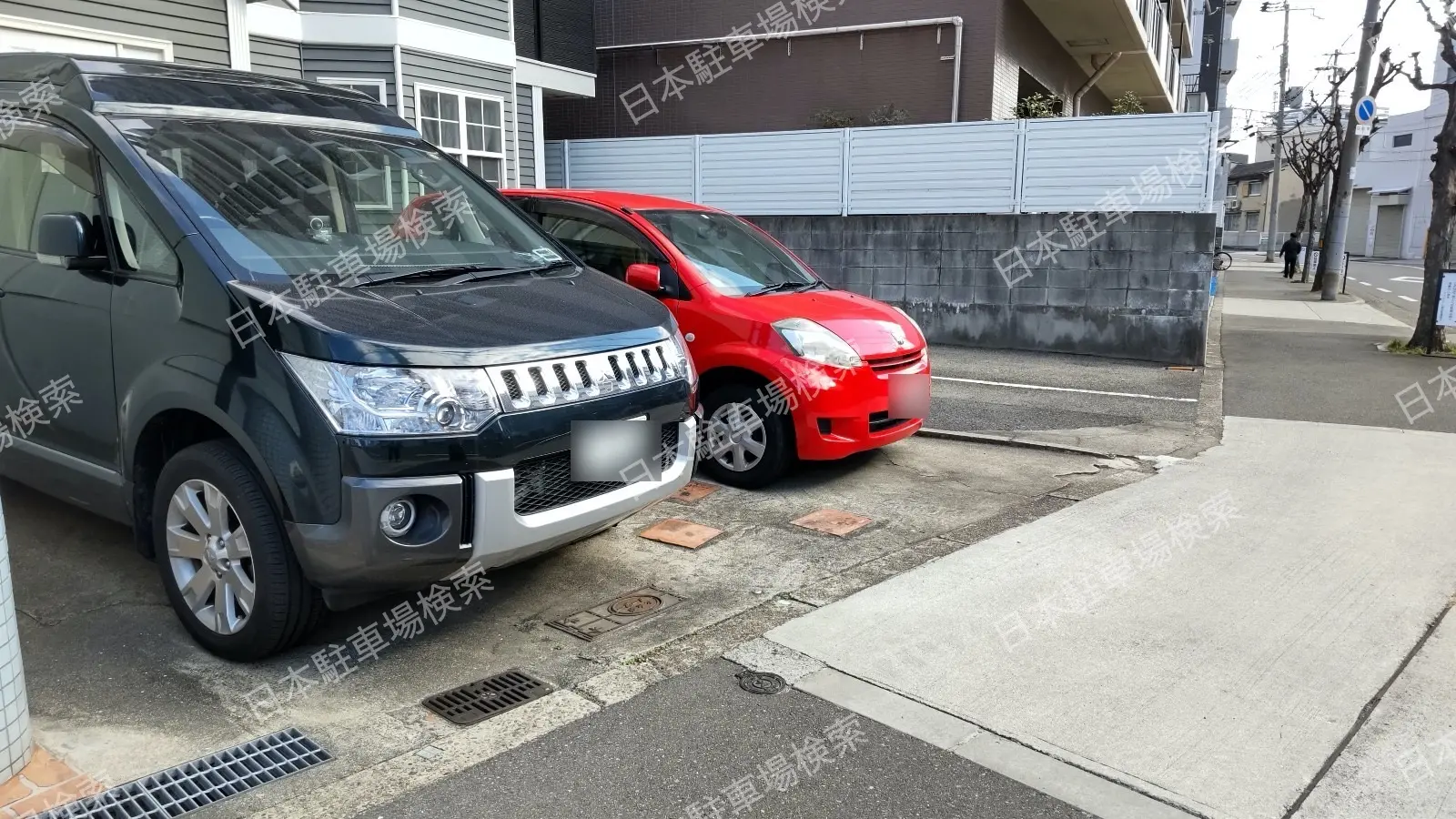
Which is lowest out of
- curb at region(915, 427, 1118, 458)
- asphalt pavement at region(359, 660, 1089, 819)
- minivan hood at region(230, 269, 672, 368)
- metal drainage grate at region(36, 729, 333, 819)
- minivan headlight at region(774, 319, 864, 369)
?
asphalt pavement at region(359, 660, 1089, 819)

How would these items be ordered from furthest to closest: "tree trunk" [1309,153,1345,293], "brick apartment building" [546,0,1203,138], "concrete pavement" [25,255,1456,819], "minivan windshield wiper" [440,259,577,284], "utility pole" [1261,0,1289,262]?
"utility pole" [1261,0,1289,262]
"tree trunk" [1309,153,1345,293]
"brick apartment building" [546,0,1203,138]
"minivan windshield wiper" [440,259,577,284]
"concrete pavement" [25,255,1456,819]

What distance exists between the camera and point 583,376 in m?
3.65

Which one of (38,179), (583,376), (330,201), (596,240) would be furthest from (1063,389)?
(38,179)

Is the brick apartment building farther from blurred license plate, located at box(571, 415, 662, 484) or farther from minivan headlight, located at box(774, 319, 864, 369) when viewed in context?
blurred license plate, located at box(571, 415, 662, 484)

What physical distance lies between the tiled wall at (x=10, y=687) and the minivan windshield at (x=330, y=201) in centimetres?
120

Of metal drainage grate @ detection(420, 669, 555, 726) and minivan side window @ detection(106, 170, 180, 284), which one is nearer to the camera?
metal drainage grate @ detection(420, 669, 555, 726)

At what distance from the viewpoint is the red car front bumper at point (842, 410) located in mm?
5691

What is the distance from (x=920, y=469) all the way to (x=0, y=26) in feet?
24.7

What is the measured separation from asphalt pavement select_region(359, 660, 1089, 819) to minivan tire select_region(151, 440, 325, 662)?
91 cm

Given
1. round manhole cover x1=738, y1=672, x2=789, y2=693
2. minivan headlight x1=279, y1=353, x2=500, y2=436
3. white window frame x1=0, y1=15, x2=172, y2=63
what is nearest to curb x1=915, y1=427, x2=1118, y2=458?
round manhole cover x1=738, y1=672, x2=789, y2=693

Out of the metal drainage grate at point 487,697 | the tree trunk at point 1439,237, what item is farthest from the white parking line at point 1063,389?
the metal drainage grate at point 487,697

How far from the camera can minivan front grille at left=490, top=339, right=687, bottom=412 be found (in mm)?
3408

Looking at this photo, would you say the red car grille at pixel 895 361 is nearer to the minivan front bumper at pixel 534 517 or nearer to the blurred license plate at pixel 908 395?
the blurred license plate at pixel 908 395

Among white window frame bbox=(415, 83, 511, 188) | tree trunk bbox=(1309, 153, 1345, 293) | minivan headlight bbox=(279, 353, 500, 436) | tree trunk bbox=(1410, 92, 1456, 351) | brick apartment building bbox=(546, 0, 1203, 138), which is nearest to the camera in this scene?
minivan headlight bbox=(279, 353, 500, 436)
